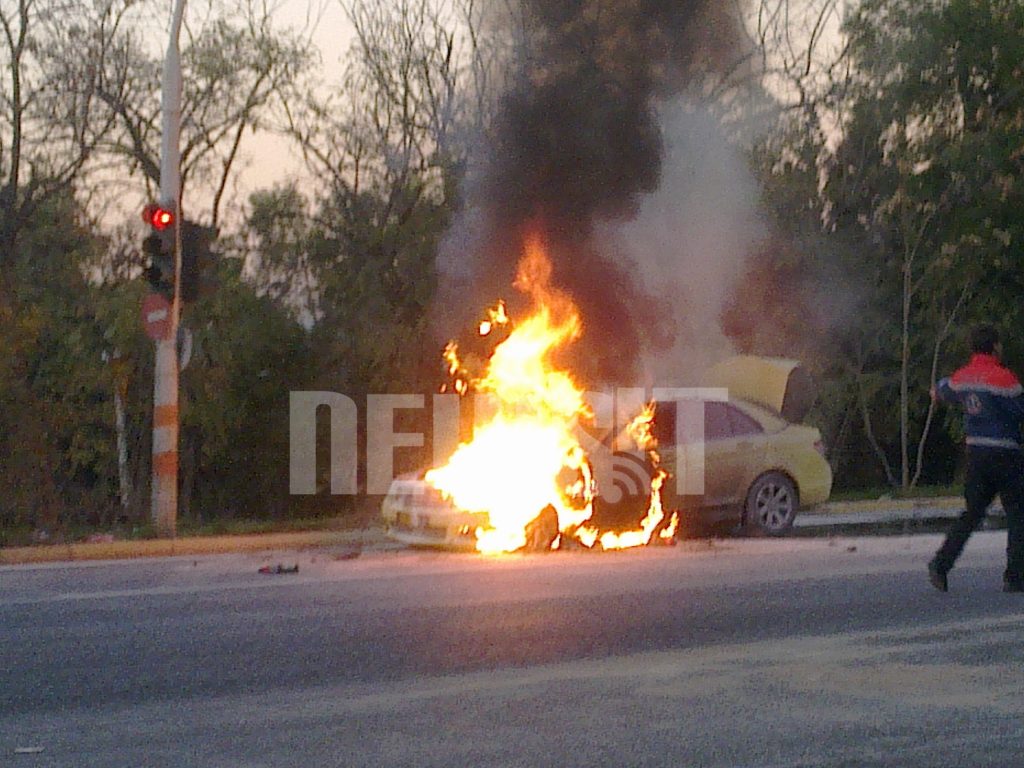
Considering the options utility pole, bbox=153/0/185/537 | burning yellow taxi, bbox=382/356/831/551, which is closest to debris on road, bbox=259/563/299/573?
burning yellow taxi, bbox=382/356/831/551

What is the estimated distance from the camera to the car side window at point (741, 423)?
47.1ft

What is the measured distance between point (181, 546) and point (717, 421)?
5.44 meters

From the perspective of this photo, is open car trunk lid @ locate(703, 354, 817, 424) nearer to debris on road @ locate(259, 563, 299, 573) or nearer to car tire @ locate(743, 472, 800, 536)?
car tire @ locate(743, 472, 800, 536)

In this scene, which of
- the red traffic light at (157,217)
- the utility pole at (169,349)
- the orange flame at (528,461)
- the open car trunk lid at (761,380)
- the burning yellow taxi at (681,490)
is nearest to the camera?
the orange flame at (528,461)

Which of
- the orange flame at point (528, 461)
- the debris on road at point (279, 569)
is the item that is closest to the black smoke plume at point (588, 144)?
the orange flame at point (528, 461)

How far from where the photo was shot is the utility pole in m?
15.2

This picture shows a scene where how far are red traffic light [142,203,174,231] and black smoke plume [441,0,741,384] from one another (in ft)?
13.6

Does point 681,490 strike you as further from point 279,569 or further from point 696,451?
point 279,569

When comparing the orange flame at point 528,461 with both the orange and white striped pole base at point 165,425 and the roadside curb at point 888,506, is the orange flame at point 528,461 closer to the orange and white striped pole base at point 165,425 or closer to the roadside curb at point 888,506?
the orange and white striped pole base at point 165,425

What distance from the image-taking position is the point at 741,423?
14438 millimetres

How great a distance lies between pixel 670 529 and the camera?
45.1 ft

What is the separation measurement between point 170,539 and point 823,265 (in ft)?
44.8

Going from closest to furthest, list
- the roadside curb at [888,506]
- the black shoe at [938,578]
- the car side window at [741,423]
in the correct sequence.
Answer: the black shoe at [938,578] < the car side window at [741,423] < the roadside curb at [888,506]

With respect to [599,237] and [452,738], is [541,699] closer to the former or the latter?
[452,738]
